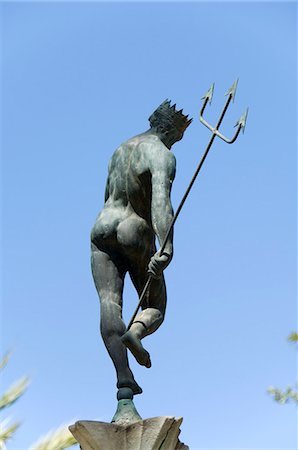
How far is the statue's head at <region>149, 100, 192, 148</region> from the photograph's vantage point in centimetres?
889

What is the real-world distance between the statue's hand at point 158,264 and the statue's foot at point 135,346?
51 cm

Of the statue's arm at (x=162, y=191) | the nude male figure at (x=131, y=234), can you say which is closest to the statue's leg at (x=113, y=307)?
the nude male figure at (x=131, y=234)

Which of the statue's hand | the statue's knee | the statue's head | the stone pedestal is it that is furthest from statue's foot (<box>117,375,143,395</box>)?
the statue's head

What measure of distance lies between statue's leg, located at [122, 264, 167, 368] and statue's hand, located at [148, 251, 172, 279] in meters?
0.43

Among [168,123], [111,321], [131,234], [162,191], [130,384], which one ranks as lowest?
[130,384]

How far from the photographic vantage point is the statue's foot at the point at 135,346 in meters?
7.75

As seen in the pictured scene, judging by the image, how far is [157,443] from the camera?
734 cm

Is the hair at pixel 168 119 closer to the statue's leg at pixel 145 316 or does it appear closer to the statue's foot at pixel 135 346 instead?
the statue's leg at pixel 145 316

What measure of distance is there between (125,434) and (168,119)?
9.81ft

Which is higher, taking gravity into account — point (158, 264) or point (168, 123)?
point (168, 123)

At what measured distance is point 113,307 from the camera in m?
8.18

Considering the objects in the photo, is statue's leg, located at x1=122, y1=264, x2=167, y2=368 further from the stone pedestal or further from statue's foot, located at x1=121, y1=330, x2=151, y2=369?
the stone pedestal

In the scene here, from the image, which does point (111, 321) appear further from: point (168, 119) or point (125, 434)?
point (168, 119)

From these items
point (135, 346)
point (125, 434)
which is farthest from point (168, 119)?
point (125, 434)
